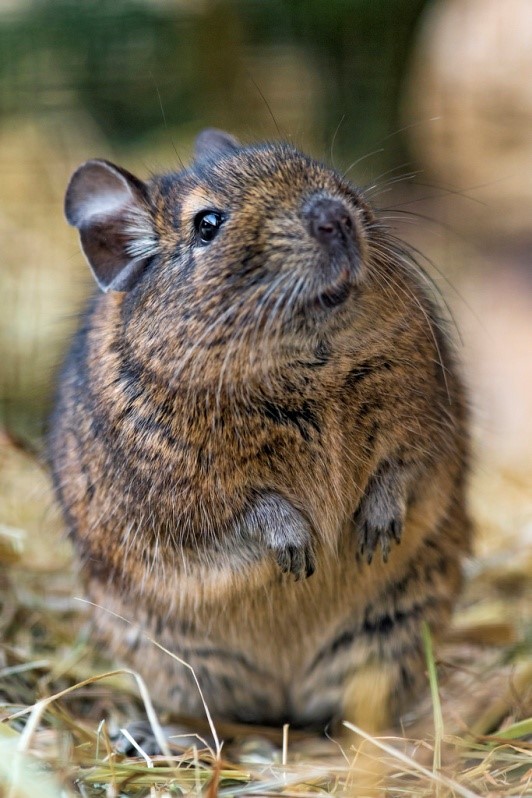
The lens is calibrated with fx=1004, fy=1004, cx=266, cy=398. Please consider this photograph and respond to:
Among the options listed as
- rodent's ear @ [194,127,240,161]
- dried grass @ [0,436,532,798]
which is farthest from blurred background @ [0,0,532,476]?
rodent's ear @ [194,127,240,161]

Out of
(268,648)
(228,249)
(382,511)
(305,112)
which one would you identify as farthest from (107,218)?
A: (305,112)

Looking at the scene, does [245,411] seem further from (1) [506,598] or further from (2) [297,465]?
(1) [506,598]

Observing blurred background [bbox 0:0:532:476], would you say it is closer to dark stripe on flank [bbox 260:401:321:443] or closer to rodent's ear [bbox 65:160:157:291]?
rodent's ear [bbox 65:160:157:291]

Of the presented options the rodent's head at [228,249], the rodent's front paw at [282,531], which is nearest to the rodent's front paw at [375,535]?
the rodent's front paw at [282,531]

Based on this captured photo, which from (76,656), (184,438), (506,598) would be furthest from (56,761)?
(506,598)

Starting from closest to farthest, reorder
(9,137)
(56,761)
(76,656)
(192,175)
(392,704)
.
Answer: (56,761) → (192,175) → (392,704) → (76,656) → (9,137)

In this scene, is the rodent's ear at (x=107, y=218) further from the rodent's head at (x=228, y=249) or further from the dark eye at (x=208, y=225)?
the dark eye at (x=208, y=225)
